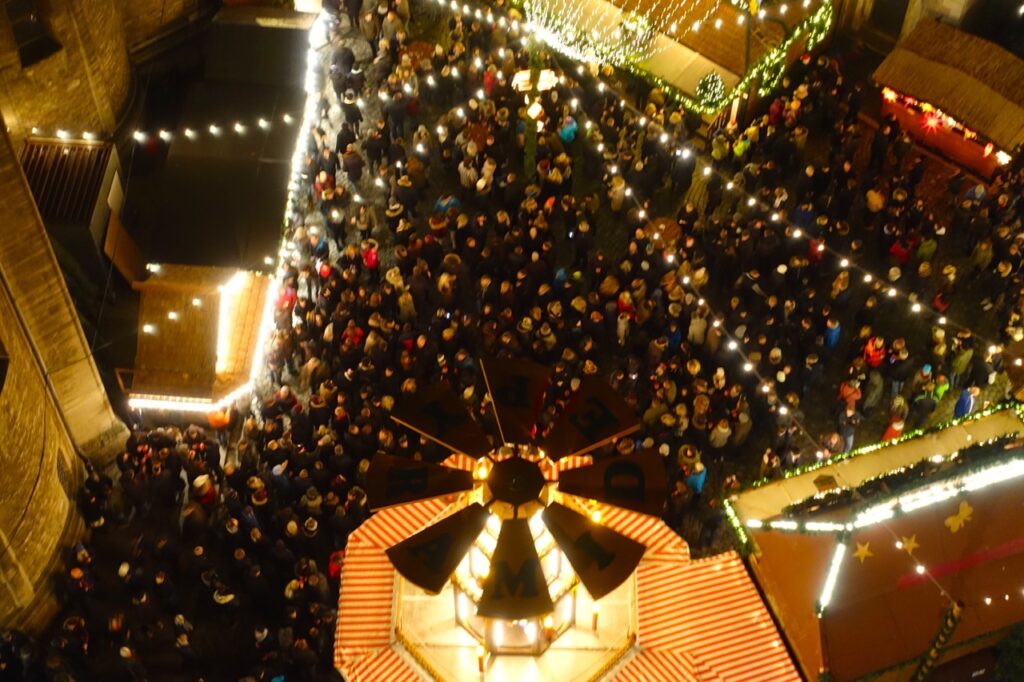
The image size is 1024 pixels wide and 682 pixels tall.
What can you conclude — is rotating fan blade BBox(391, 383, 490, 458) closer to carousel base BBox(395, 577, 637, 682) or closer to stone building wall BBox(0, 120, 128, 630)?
carousel base BBox(395, 577, 637, 682)

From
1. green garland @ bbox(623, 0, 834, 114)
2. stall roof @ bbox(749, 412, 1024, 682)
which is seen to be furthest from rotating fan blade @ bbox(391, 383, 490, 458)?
green garland @ bbox(623, 0, 834, 114)

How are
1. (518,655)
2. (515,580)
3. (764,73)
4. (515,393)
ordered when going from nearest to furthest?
(515,580) → (515,393) → (518,655) → (764,73)

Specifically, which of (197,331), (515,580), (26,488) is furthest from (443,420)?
(197,331)

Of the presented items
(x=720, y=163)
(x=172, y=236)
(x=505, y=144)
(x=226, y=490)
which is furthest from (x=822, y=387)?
(x=172, y=236)

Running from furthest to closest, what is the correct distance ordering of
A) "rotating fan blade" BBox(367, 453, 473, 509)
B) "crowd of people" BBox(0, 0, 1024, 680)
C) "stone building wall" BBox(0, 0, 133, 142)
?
"stone building wall" BBox(0, 0, 133, 142) < "crowd of people" BBox(0, 0, 1024, 680) < "rotating fan blade" BBox(367, 453, 473, 509)

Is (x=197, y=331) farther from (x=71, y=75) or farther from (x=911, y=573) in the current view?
(x=911, y=573)

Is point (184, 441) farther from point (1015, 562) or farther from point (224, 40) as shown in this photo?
point (1015, 562)

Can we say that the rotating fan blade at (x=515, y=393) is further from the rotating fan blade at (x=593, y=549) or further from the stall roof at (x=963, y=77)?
the stall roof at (x=963, y=77)
